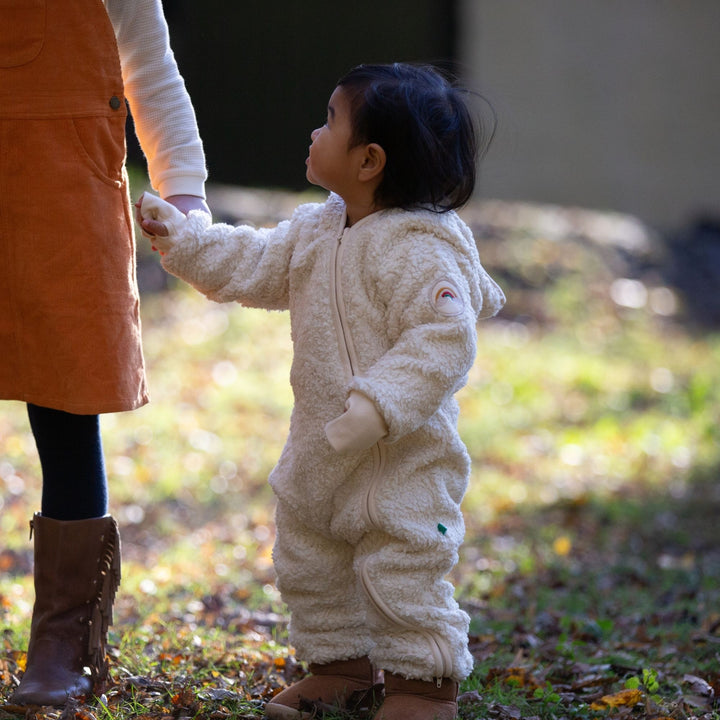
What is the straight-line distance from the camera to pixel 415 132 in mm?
2357

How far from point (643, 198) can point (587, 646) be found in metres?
10.1

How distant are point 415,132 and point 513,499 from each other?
138 inches

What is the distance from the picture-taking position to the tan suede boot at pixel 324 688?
2.56m

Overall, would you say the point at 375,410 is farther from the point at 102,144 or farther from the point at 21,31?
the point at 21,31

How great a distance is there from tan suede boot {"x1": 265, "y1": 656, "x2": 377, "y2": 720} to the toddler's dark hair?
110cm

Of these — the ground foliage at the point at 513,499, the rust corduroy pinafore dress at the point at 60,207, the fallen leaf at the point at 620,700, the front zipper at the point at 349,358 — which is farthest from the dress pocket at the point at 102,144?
the fallen leaf at the point at 620,700

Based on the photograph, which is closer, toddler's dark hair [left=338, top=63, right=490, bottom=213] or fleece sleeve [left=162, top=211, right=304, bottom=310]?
toddler's dark hair [left=338, top=63, right=490, bottom=213]

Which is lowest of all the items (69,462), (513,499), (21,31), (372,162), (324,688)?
(513,499)

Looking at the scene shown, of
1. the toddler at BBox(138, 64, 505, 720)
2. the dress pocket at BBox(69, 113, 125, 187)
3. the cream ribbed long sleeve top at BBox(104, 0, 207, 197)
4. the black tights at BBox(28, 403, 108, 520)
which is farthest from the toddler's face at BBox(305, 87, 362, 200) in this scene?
the black tights at BBox(28, 403, 108, 520)

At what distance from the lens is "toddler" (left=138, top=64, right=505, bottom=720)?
2.35 m

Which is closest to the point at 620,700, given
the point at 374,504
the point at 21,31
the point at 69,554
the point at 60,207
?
the point at 374,504

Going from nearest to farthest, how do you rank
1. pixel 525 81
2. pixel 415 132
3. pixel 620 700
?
pixel 415 132
pixel 620 700
pixel 525 81

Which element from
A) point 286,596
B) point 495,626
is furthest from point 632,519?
point 286,596

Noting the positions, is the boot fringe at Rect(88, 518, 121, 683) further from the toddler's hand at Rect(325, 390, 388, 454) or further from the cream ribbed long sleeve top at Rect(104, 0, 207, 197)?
the cream ribbed long sleeve top at Rect(104, 0, 207, 197)
